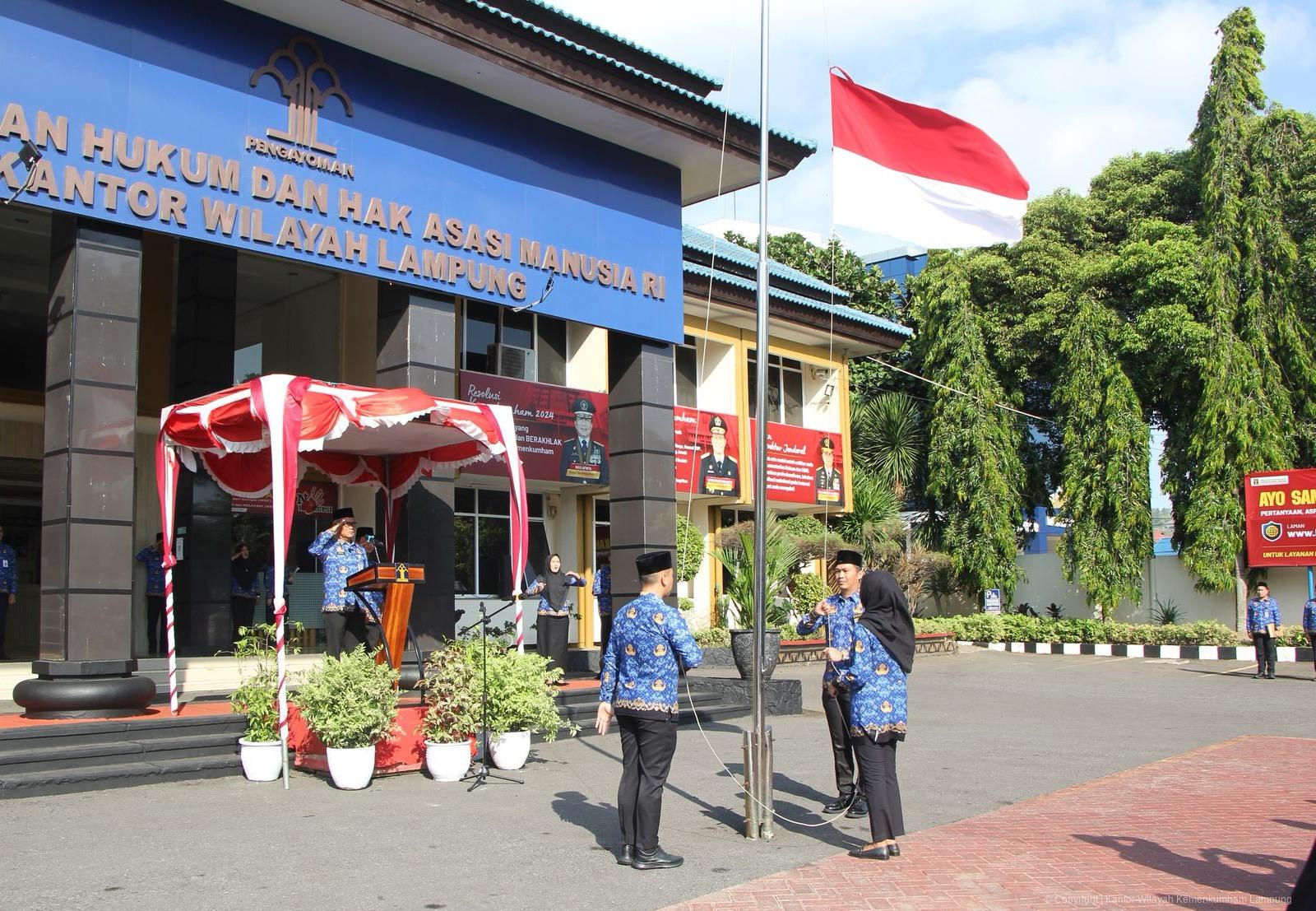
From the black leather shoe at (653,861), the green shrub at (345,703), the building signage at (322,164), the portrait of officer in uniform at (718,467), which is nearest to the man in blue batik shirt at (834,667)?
the black leather shoe at (653,861)

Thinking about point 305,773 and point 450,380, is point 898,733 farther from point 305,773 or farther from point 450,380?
point 450,380

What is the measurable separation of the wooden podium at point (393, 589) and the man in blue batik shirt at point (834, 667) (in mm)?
3976

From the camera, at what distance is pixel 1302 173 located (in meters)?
26.7

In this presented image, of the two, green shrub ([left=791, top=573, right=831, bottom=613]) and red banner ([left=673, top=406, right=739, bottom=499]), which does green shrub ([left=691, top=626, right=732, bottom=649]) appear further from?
red banner ([left=673, top=406, right=739, bottom=499])

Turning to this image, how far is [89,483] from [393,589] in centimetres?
268

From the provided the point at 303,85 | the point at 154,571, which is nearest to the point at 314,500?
the point at 154,571

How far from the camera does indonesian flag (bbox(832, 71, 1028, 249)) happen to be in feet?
30.7

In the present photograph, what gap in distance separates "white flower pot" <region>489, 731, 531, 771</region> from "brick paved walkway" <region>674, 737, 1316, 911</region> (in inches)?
144

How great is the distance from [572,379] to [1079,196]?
16.2 m

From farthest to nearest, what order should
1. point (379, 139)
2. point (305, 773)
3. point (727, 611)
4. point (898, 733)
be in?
1. point (727, 611)
2. point (379, 139)
3. point (305, 773)
4. point (898, 733)

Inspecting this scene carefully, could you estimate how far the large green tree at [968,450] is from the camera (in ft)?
88.8

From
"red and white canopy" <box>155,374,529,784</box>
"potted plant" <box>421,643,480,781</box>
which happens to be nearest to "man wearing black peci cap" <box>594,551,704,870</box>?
"potted plant" <box>421,643,480,781</box>

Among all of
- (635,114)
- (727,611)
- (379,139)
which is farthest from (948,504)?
(379,139)

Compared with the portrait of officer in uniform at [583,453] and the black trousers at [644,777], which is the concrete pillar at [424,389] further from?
the portrait of officer in uniform at [583,453]
